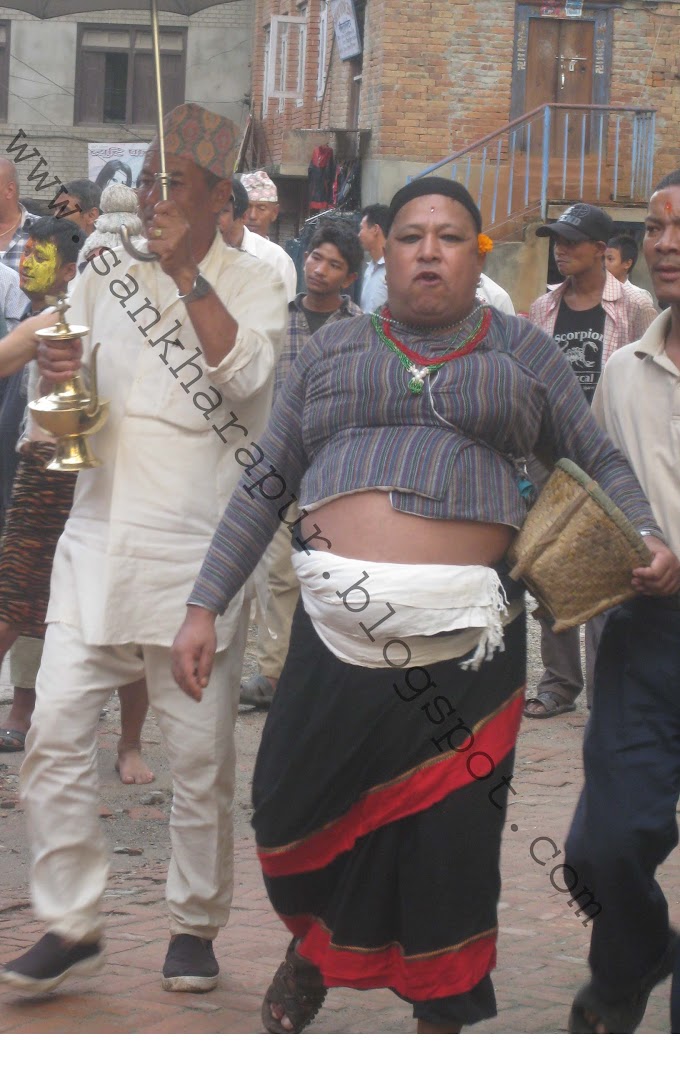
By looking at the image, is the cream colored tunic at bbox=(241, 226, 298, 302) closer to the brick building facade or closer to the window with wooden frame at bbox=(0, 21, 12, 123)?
the brick building facade

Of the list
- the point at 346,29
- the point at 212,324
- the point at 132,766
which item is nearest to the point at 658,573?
the point at 212,324

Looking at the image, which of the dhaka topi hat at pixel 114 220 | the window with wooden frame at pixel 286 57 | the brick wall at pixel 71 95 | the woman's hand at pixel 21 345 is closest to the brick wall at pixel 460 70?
the window with wooden frame at pixel 286 57

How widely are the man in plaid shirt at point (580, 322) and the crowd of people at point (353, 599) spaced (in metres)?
3.44

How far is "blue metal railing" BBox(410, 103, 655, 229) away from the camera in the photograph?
67.1 feet

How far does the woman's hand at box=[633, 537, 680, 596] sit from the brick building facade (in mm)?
18643

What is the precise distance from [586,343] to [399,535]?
13.6 feet

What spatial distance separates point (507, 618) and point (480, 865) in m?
0.55

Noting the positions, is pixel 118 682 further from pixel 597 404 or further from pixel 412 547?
pixel 597 404

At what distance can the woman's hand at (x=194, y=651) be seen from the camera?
3664 millimetres

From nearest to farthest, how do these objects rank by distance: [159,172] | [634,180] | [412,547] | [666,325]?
[412,547], [666,325], [159,172], [634,180]

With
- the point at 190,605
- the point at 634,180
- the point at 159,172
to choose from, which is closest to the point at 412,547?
the point at 190,605

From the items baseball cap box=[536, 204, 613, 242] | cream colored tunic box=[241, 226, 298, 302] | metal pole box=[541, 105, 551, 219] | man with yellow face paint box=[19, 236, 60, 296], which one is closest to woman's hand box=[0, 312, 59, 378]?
man with yellow face paint box=[19, 236, 60, 296]

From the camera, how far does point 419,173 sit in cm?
2155

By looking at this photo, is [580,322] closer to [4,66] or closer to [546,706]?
[546,706]
